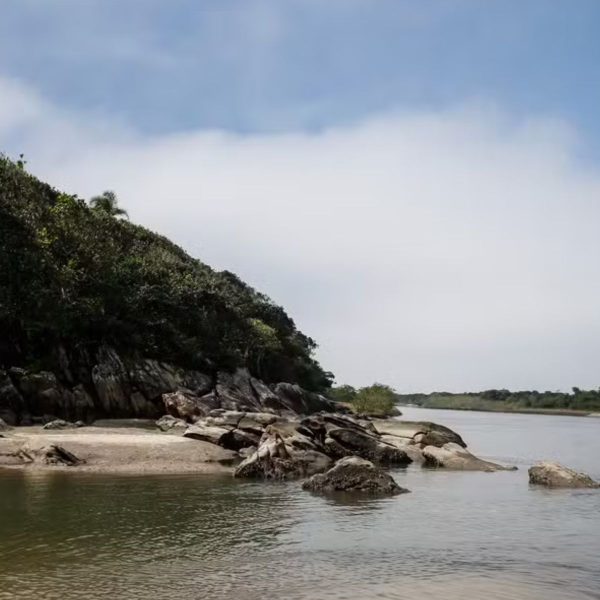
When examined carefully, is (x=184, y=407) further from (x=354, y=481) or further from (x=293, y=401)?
(x=293, y=401)

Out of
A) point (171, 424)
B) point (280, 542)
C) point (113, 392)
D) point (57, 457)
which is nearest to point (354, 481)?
point (280, 542)

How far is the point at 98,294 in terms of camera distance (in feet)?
243

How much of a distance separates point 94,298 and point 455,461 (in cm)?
4270

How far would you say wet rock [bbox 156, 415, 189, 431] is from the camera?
5208 cm

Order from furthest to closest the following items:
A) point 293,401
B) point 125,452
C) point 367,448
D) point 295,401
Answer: point 295,401 → point 293,401 → point 367,448 → point 125,452

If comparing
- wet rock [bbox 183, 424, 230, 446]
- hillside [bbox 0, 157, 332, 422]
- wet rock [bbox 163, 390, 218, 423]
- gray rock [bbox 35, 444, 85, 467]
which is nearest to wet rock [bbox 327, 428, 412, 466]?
wet rock [bbox 183, 424, 230, 446]

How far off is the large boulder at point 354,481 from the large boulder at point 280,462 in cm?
402

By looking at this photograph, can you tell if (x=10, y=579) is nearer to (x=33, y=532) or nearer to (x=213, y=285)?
(x=33, y=532)

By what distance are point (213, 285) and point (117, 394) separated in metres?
38.5

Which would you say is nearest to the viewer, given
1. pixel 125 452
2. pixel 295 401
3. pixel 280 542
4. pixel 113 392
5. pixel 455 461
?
pixel 280 542

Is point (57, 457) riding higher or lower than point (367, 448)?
lower

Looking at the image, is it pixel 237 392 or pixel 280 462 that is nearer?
pixel 280 462

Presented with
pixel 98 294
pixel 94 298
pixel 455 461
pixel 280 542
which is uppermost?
pixel 98 294

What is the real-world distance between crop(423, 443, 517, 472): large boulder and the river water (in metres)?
9.76
